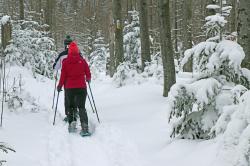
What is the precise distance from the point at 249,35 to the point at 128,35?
14.7 meters

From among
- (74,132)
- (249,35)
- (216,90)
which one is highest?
(249,35)

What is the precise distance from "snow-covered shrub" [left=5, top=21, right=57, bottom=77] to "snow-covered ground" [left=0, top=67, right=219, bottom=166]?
21.9 feet

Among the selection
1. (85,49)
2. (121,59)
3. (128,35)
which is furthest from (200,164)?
(85,49)

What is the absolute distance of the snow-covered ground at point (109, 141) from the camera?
22.1 feet

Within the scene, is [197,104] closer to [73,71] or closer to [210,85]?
[210,85]

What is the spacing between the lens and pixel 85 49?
191 feet

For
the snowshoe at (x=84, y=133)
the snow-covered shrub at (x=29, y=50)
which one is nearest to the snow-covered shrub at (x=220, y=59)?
the snowshoe at (x=84, y=133)

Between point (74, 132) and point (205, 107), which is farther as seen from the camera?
point (74, 132)

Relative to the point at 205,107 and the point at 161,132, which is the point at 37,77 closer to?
the point at 161,132

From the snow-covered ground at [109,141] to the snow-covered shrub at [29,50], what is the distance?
263 inches

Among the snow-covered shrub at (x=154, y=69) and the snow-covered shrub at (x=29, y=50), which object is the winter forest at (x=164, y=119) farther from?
the snow-covered shrub at (x=29, y=50)

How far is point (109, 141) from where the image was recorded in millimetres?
8367

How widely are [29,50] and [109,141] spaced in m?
12.0

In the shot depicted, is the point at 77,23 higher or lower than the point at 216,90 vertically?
higher
